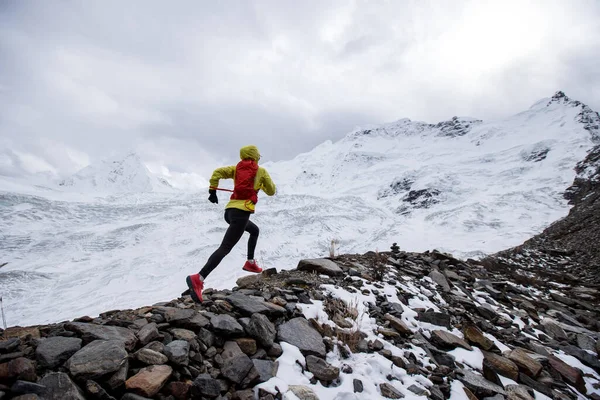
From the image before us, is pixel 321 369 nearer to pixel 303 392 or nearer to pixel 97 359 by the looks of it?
pixel 303 392

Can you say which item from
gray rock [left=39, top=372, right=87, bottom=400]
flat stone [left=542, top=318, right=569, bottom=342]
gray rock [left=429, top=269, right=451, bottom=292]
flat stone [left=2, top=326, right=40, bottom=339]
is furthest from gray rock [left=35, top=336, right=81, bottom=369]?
flat stone [left=542, top=318, right=569, bottom=342]

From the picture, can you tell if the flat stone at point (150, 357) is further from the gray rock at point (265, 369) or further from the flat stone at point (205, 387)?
the gray rock at point (265, 369)

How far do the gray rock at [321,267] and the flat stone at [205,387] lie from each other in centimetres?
357

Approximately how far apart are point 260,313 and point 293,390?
113cm

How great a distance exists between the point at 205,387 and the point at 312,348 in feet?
4.40

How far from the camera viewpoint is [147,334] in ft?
9.96

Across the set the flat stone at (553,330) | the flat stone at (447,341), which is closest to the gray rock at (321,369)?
the flat stone at (447,341)

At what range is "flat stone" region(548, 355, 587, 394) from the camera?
433 centimetres

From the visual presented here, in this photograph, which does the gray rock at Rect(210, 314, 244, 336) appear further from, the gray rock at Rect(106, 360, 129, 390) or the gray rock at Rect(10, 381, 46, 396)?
the gray rock at Rect(10, 381, 46, 396)

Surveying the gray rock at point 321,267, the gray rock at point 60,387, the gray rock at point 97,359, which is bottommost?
the gray rock at point 60,387

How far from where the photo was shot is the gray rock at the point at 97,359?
243 centimetres

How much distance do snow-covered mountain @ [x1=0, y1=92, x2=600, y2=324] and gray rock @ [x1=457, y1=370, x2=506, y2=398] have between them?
85.6 ft

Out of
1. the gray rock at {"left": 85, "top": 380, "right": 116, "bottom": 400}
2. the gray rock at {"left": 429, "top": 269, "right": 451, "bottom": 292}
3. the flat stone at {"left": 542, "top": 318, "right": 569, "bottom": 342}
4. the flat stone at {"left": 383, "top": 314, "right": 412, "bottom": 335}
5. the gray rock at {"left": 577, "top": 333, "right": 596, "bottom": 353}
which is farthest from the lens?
the gray rock at {"left": 429, "top": 269, "right": 451, "bottom": 292}

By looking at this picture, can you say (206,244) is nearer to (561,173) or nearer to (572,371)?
(572,371)
